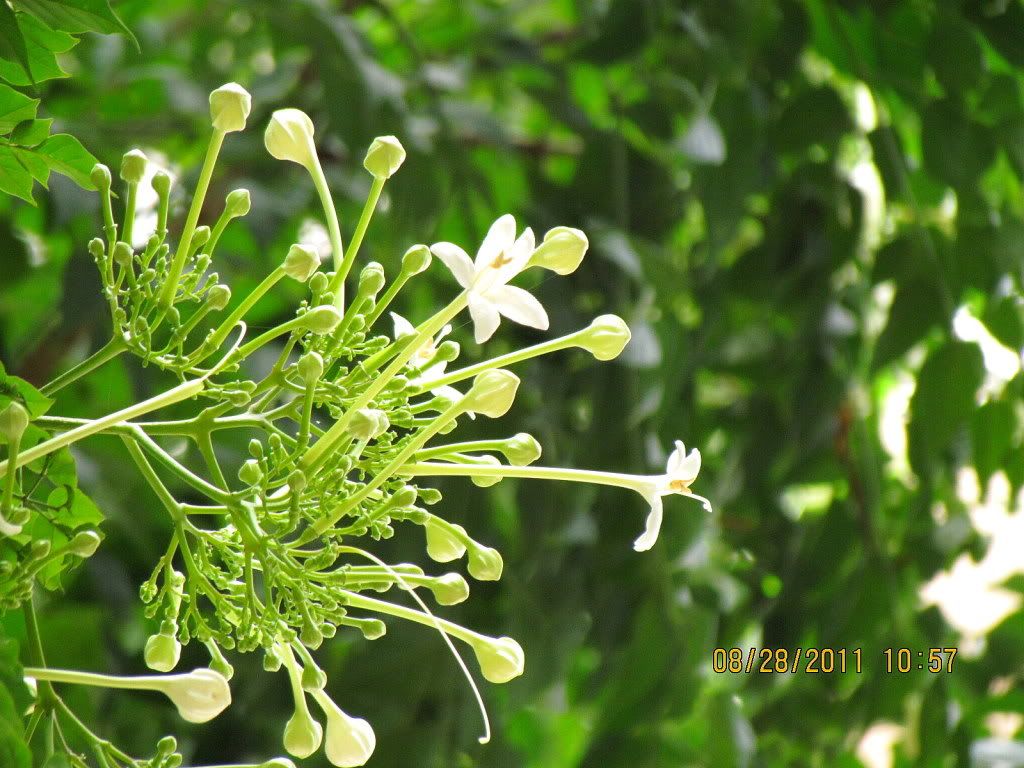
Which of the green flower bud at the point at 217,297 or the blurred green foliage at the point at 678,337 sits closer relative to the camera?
the green flower bud at the point at 217,297

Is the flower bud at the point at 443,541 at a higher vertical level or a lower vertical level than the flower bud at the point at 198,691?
lower

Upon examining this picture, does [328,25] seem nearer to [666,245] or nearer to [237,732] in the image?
[666,245]

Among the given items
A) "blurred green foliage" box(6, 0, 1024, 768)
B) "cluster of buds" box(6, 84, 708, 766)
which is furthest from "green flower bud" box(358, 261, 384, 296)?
"blurred green foliage" box(6, 0, 1024, 768)

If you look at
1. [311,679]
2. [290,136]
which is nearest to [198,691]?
[311,679]

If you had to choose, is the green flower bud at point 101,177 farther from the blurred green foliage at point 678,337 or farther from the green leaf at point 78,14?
the blurred green foliage at point 678,337

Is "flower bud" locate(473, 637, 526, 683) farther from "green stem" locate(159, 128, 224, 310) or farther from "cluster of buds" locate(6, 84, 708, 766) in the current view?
"green stem" locate(159, 128, 224, 310)

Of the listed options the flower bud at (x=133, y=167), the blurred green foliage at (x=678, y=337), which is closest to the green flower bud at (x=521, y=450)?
the flower bud at (x=133, y=167)

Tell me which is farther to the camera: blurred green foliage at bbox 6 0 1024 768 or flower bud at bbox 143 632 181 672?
blurred green foliage at bbox 6 0 1024 768
